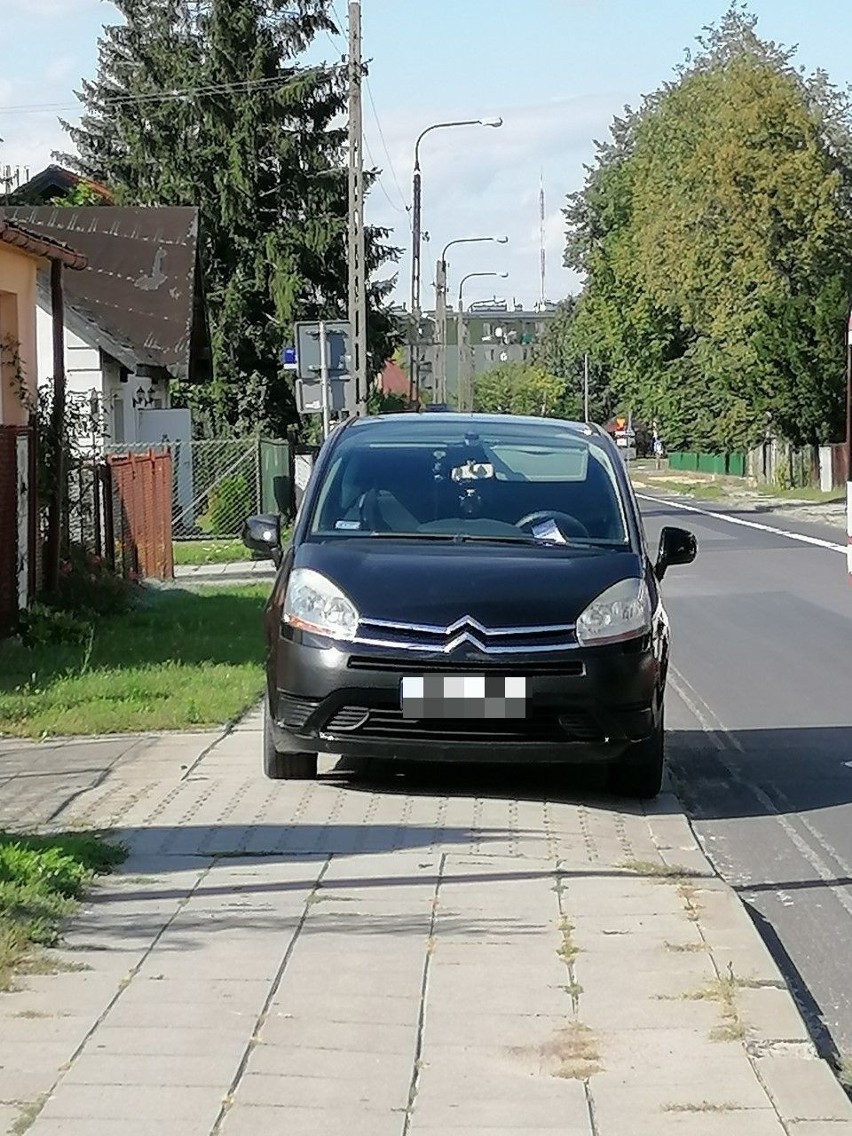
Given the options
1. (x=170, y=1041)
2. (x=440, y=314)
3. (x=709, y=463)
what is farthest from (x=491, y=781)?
(x=709, y=463)

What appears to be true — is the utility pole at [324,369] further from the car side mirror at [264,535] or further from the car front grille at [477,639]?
the car front grille at [477,639]

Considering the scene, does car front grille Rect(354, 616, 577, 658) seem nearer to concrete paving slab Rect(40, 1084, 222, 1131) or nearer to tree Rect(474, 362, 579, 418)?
concrete paving slab Rect(40, 1084, 222, 1131)

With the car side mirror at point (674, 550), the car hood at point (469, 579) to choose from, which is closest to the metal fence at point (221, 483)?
the car side mirror at point (674, 550)

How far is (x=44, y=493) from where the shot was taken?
1619cm

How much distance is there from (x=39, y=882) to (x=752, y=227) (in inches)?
2039

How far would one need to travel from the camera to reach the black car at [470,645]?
7.89m

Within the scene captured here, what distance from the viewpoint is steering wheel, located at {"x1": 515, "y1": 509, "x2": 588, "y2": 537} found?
8836 millimetres

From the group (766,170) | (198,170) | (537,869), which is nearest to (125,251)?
(198,170)

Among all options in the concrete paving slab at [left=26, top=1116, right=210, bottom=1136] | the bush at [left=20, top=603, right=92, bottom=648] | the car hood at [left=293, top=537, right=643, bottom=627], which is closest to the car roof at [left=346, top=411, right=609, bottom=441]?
the car hood at [left=293, top=537, right=643, bottom=627]

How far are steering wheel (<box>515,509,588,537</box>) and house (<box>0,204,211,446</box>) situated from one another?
2254 centimetres

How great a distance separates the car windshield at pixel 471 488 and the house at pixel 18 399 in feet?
18.8

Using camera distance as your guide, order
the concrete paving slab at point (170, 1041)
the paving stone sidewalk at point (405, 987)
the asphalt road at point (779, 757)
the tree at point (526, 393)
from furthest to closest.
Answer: the tree at point (526, 393)
the asphalt road at point (779, 757)
the concrete paving slab at point (170, 1041)
the paving stone sidewalk at point (405, 987)

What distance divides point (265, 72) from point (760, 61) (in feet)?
77.5

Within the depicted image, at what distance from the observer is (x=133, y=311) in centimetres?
3703
